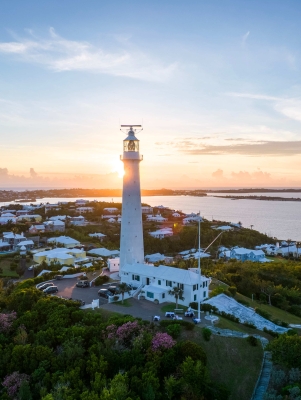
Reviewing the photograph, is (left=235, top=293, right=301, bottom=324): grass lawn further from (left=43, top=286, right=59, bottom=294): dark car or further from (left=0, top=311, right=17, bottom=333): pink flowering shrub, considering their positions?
(left=0, top=311, right=17, bottom=333): pink flowering shrub

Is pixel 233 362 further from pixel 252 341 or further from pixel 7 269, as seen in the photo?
pixel 7 269

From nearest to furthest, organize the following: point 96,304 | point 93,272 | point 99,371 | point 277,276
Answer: point 99,371 → point 96,304 → point 93,272 → point 277,276

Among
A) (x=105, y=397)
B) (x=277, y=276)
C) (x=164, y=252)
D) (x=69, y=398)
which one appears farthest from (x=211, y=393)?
(x=164, y=252)

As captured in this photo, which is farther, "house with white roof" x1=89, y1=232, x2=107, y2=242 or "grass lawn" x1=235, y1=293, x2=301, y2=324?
"house with white roof" x1=89, y1=232, x2=107, y2=242

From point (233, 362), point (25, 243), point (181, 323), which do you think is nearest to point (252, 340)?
point (233, 362)

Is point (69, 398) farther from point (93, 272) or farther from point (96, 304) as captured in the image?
point (93, 272)

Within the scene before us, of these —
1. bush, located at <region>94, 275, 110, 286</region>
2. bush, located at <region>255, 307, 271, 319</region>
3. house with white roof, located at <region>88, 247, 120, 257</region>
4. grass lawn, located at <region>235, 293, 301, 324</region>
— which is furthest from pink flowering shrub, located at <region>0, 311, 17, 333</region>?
house with white roof, located at <region>88, 247, 120, 257</region>
